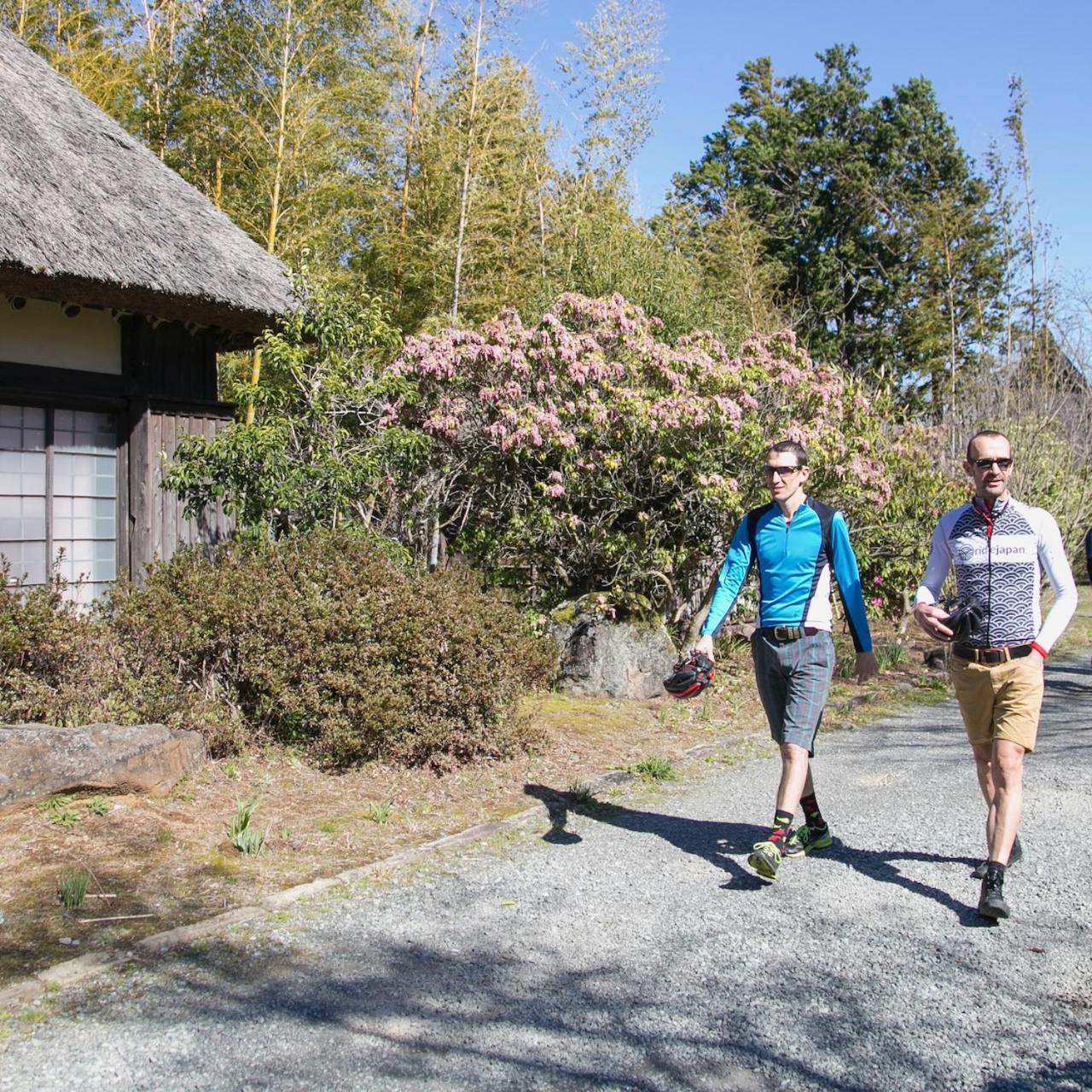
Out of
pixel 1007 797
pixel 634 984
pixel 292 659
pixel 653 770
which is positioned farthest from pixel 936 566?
pixel 292 659

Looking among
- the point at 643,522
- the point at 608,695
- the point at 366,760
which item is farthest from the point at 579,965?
the point at 643,522

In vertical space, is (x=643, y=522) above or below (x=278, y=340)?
below

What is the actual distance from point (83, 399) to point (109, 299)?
82 centimetres

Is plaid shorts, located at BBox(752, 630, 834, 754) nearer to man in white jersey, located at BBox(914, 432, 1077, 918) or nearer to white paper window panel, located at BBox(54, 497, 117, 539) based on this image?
man in white jersey, located at BBox(914, 432, 1077, 918)

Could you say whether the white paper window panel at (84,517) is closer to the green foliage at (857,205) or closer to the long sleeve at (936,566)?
the long sleeve at (936,566)

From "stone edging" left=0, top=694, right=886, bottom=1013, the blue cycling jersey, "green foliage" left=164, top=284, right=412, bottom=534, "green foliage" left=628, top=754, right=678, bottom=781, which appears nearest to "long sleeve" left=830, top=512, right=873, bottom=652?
the blue cycling jersey

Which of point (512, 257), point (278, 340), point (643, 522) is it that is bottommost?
point (643, 522)

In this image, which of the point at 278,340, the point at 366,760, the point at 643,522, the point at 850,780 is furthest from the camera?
the point at 643,522

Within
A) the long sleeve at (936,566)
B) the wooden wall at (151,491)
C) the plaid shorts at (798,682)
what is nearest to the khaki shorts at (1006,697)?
the long sleeve at (936,566)

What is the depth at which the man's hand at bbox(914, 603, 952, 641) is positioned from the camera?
4.17 metres

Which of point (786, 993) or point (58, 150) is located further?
point (58, 150)

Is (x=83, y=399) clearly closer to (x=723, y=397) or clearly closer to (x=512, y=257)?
(x=723, y=397)

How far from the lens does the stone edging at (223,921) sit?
132 inches

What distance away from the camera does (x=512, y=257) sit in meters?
15.8
